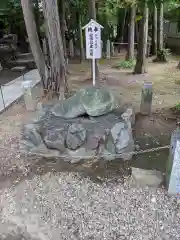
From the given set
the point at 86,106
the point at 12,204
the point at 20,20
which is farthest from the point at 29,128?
the point at 20,20

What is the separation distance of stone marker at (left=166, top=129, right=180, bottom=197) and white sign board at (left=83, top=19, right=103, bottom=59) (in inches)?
133

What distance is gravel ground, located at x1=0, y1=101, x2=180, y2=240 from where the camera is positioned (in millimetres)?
2398

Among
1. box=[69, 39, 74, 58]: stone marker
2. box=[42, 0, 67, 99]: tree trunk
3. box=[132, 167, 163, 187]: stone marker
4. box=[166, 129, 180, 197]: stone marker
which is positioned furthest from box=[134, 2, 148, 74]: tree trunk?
box=[166, 129, 180, 197]: stone marker

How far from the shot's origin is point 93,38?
17.7 feet

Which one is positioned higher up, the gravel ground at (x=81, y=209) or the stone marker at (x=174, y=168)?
the stone marker at (x=174, y=168)

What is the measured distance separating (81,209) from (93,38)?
3.90 meters

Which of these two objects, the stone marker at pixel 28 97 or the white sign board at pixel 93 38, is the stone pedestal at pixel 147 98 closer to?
the white sign board at pixel 93 38

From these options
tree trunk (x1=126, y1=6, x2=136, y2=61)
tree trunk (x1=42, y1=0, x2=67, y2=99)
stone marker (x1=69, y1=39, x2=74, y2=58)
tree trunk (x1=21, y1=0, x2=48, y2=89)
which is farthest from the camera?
stone marker (x1=69, y1=39, x2=74, y2=58)

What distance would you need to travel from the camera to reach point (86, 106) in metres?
3.64

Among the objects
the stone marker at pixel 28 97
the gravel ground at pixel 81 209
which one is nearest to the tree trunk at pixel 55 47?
the stone marker at pixel 28 97

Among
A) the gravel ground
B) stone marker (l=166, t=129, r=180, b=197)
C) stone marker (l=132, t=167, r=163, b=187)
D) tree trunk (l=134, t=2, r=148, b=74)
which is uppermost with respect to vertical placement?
tree trunk (l=134, t=2, r=148, b=74)

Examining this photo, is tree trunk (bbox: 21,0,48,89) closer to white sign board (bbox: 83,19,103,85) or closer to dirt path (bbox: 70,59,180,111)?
white sign board (bbox: 83,19,103,85)

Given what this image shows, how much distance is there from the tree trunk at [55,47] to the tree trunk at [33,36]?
25 centimetres

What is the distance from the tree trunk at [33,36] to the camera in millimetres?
5297
